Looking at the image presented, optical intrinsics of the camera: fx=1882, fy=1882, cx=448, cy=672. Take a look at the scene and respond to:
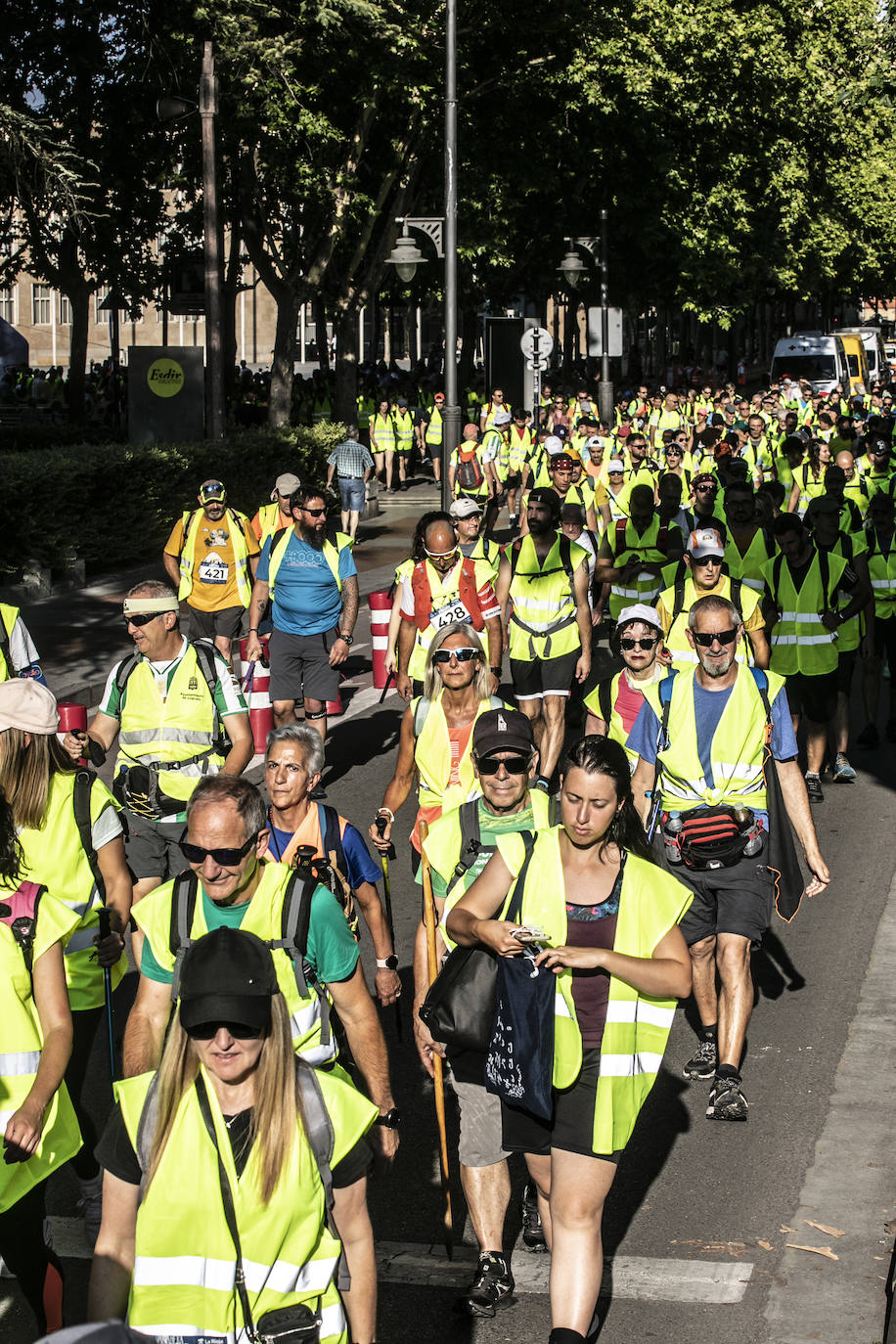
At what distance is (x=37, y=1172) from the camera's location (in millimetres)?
4512

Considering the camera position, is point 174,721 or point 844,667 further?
point 844,667

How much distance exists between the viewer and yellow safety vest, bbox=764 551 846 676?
11.5m

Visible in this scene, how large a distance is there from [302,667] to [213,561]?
2536 mm

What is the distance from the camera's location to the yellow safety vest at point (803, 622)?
11.5 meters

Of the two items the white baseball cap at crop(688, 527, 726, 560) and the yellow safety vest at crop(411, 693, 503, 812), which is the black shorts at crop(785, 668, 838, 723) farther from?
the yellow safety vest at crop(411, 693, 503, 812)

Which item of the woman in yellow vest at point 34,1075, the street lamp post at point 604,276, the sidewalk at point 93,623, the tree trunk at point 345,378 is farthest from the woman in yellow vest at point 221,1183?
the street lamp post at point 604,276

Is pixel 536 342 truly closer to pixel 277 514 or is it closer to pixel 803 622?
pixel 277 514

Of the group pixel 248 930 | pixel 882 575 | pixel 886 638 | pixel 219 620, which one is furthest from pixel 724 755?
pixel 219 620

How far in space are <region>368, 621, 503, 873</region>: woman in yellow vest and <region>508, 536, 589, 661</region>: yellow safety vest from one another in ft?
13.4

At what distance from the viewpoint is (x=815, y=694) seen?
11.7m

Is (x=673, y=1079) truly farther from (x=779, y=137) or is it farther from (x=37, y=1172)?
(x=779, y=137)

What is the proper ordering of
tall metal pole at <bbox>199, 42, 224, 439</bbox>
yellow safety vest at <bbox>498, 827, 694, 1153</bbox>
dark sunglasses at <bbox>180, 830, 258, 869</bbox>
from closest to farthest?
dark sunglasses at <bbox>180, 830, 258, 869</bbox>
yellow safety vest at <bbox>498, 827, 694, 1153</bbox>
tall metal pole at <bbox>199, 42, 224, 439</bbox>

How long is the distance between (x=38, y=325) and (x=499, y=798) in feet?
289

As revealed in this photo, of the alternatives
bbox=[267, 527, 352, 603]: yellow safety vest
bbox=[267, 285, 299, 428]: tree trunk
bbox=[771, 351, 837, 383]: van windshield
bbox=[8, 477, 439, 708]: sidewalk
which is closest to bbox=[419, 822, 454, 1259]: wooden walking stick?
bbox=[267, 527, 352, 603]: yellow safety vest
